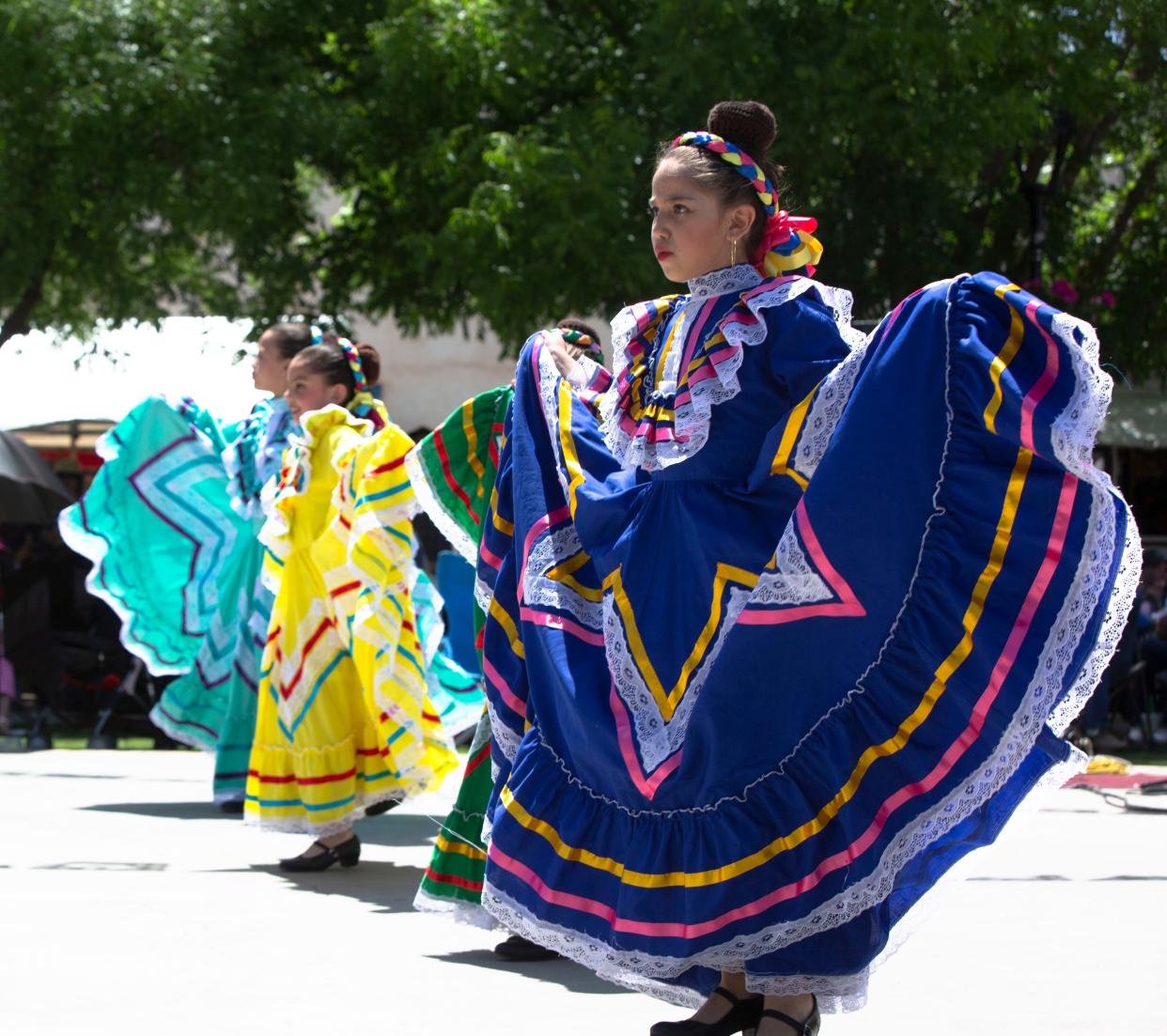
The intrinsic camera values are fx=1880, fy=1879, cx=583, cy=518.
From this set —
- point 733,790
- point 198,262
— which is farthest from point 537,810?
point 198,262

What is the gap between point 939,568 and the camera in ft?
10.1

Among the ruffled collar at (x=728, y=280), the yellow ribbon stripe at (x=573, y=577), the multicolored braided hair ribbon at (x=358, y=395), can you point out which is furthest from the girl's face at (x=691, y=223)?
the multicolored braided hair ribbon at (x=358, y=395)

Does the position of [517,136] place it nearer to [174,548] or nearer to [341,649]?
[174,548]

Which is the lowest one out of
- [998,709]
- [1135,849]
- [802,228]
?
[1135,849]

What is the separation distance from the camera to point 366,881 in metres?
5.77

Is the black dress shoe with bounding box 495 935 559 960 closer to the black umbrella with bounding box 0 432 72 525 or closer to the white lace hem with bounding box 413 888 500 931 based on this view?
the white lace hem with bounding box 413 888 500 931

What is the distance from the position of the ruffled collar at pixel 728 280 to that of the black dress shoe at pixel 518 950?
5.72ft

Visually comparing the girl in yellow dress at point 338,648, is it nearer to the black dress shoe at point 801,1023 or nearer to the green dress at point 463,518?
the green dress at point 463,518

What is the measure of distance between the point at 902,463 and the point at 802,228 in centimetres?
80

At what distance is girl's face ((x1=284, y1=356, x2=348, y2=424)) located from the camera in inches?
246

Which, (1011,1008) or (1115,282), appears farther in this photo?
(1115,282)

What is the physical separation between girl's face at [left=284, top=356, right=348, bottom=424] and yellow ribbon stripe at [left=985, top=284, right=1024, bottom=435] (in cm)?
355

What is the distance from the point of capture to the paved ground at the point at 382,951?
3.74 m

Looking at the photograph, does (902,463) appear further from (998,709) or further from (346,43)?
(346,43)
